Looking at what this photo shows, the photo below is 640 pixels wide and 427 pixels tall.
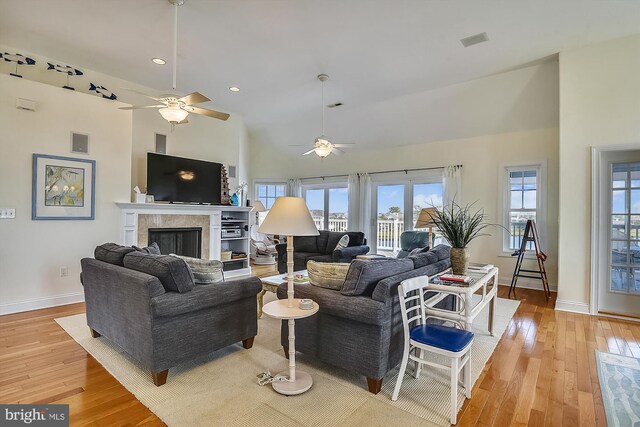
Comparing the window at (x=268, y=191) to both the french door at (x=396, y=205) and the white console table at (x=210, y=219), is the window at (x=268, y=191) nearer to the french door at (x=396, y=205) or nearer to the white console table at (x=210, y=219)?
the white console table at (x=210, y=219)

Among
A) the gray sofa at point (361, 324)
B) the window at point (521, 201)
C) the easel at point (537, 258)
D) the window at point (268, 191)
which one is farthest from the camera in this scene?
the window at point (268, 191)

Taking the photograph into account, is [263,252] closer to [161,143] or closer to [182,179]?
[182,179]

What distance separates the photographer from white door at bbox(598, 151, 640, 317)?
158 inches

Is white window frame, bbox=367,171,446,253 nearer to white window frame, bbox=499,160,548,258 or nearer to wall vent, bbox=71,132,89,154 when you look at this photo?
white window frame, bbox=499,160,548,258

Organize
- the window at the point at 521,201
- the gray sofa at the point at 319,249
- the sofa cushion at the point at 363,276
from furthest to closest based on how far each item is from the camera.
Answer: the gray sofa at the point at 319,249
the window at the point at 521,201
the sofa cushion at the point at 363,276

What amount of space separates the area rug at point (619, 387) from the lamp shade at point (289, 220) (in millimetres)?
2255

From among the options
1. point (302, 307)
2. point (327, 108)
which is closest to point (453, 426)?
point (302, 307)

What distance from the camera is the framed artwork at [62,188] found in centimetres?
400

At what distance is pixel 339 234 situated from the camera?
6.21 metres

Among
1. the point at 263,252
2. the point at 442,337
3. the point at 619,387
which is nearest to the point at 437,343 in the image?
the point at 442,337

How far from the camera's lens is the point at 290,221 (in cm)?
221

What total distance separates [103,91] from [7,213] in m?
2.22

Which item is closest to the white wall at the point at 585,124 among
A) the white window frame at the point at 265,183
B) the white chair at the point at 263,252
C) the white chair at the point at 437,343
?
the white chair at the point at 437,343

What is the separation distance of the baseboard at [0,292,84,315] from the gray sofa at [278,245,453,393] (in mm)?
3628
